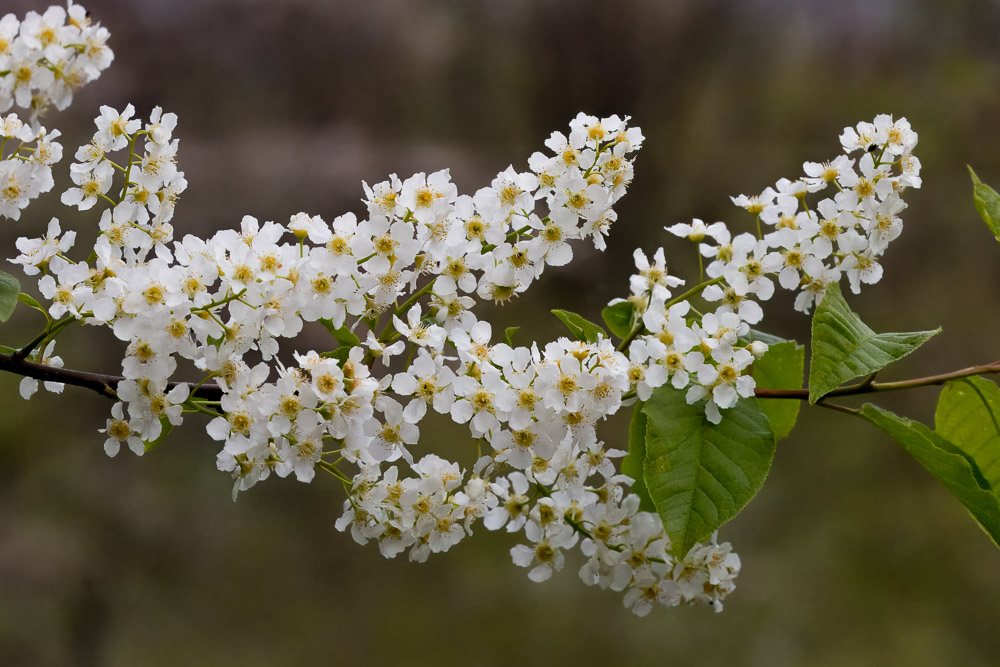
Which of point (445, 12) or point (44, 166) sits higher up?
point (445, 12)

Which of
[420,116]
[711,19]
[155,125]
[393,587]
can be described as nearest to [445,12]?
[420,116]

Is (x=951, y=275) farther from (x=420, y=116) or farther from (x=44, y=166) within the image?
(x=44, y=166)

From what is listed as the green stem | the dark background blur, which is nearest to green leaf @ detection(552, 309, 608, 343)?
the green stem

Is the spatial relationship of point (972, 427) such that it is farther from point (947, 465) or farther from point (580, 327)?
point (580, 327)

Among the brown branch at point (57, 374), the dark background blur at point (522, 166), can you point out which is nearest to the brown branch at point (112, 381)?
the brown branch at point (57, 374)

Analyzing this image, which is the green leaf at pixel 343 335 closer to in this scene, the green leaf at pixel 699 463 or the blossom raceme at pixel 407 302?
the blossom raceme at pixel 407 302

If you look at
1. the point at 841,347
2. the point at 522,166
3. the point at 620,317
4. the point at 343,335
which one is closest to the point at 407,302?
the point at 343,335
